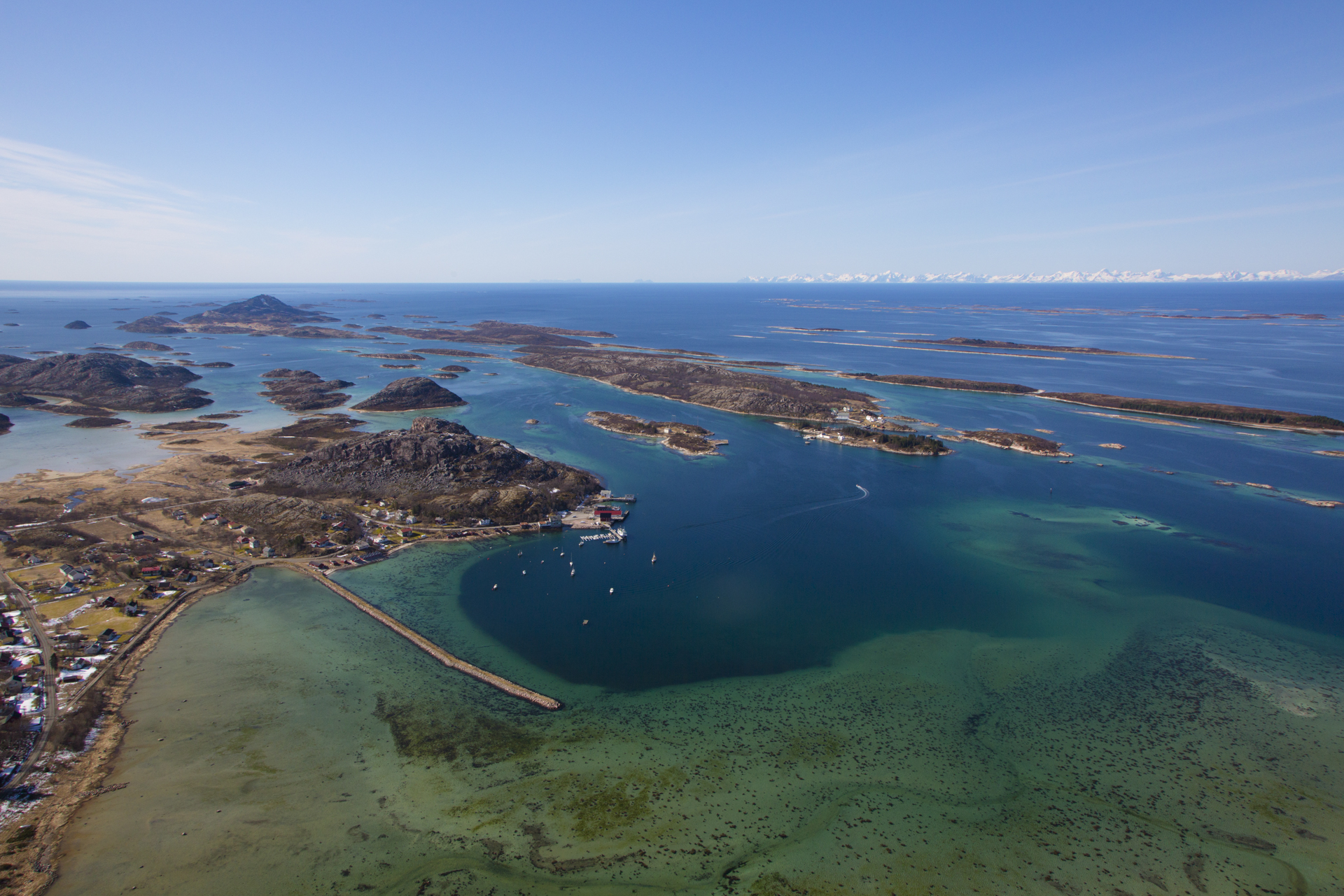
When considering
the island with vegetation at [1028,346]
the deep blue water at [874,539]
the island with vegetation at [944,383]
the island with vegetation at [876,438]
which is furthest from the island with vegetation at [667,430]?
the island with vegetation at [1028,346]

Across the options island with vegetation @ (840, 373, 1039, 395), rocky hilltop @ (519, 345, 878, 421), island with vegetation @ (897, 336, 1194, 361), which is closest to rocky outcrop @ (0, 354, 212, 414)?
rocky hilltop @ (519, 345, 878, 421)

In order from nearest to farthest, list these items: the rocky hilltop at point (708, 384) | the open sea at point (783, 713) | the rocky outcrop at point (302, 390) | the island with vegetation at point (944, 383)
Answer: the open sea at point (783, 713) < the rocky outcrop at point (302, 390) < the rocky hilltop at point (708, 384) < the island with vegetation at point (944, 383)

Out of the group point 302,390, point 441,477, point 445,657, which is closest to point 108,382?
point 302,390

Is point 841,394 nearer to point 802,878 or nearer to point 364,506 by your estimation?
point 364,506

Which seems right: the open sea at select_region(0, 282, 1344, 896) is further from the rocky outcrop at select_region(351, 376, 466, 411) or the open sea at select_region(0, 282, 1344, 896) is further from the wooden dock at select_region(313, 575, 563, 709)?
the rocky outcrop at select_region(351, 376, 466, 411)

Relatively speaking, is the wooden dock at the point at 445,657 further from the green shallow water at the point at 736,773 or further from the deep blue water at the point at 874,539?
the deep blue water at the point at 874,539
